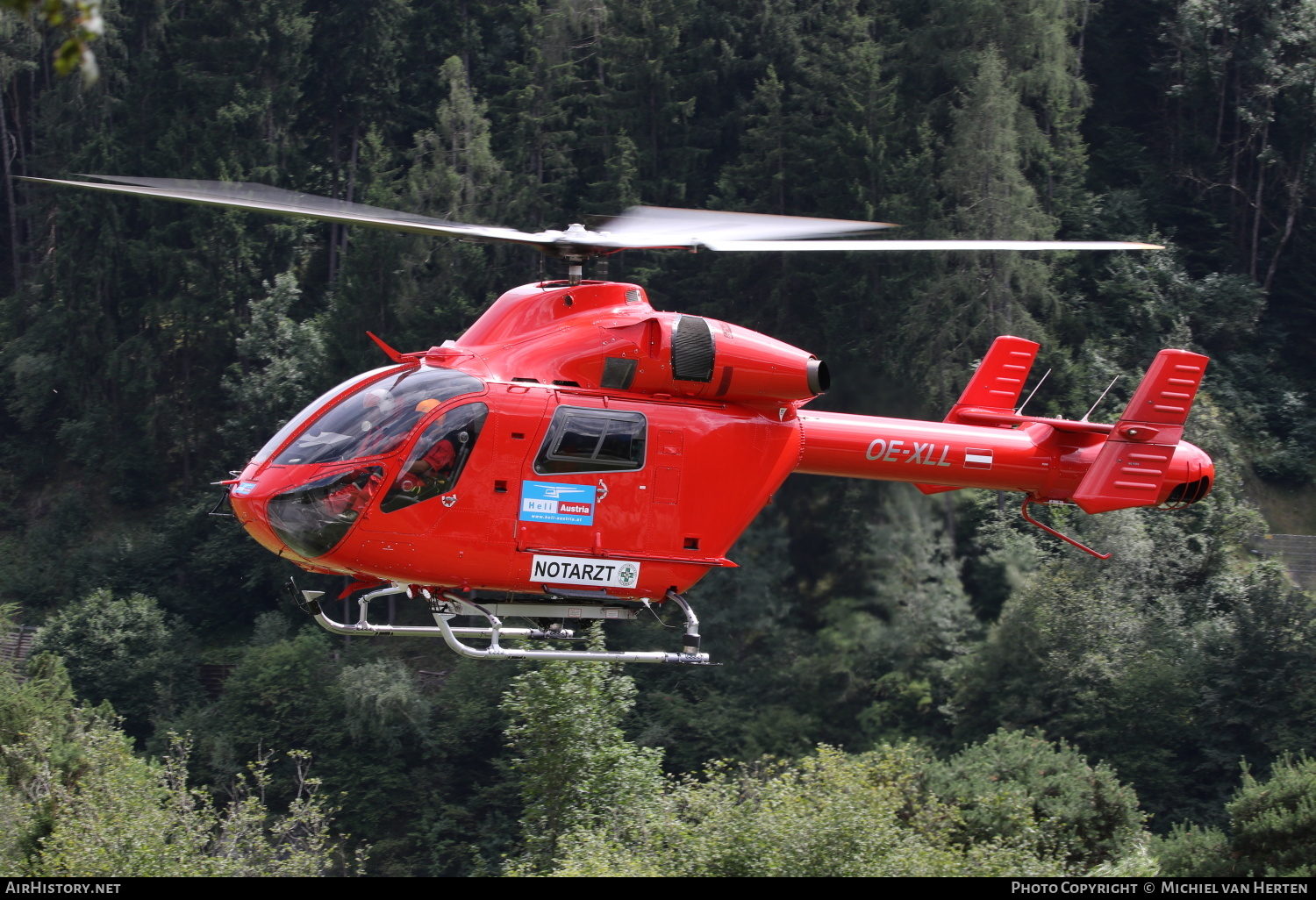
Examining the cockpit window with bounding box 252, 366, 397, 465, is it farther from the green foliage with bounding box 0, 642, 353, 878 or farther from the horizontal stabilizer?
the green foliage with bounding box 0, 642, 353, 878

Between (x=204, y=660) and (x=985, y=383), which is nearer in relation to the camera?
(x=985, y=383)

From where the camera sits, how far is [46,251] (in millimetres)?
43500

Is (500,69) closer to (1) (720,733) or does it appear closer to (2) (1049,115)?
(2) (1049,115)

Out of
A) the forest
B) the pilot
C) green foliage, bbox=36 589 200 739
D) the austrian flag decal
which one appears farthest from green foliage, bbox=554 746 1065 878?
green foliage, bbox=36 589 200 739

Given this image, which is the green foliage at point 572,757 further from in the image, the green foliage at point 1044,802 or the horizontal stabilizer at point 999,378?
the horizontal stabilizer at point 999,378

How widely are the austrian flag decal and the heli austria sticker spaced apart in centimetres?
342

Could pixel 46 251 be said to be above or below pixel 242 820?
above

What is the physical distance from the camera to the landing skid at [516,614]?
10.7m

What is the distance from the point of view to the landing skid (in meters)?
10.7

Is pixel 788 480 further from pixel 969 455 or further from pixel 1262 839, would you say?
pixel 969 455

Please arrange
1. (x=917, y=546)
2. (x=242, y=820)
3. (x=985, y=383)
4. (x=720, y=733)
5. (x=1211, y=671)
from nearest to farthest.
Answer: (x=985, y=383), (x=242, y=820), (x=917, y=546), (x=1211, y=671), (x=720, y=733)

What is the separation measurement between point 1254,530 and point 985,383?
1925 centimetres

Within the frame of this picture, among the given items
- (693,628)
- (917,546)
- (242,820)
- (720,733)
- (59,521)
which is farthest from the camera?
(59,521)

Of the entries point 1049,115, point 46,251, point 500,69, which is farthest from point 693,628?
point 46,251
